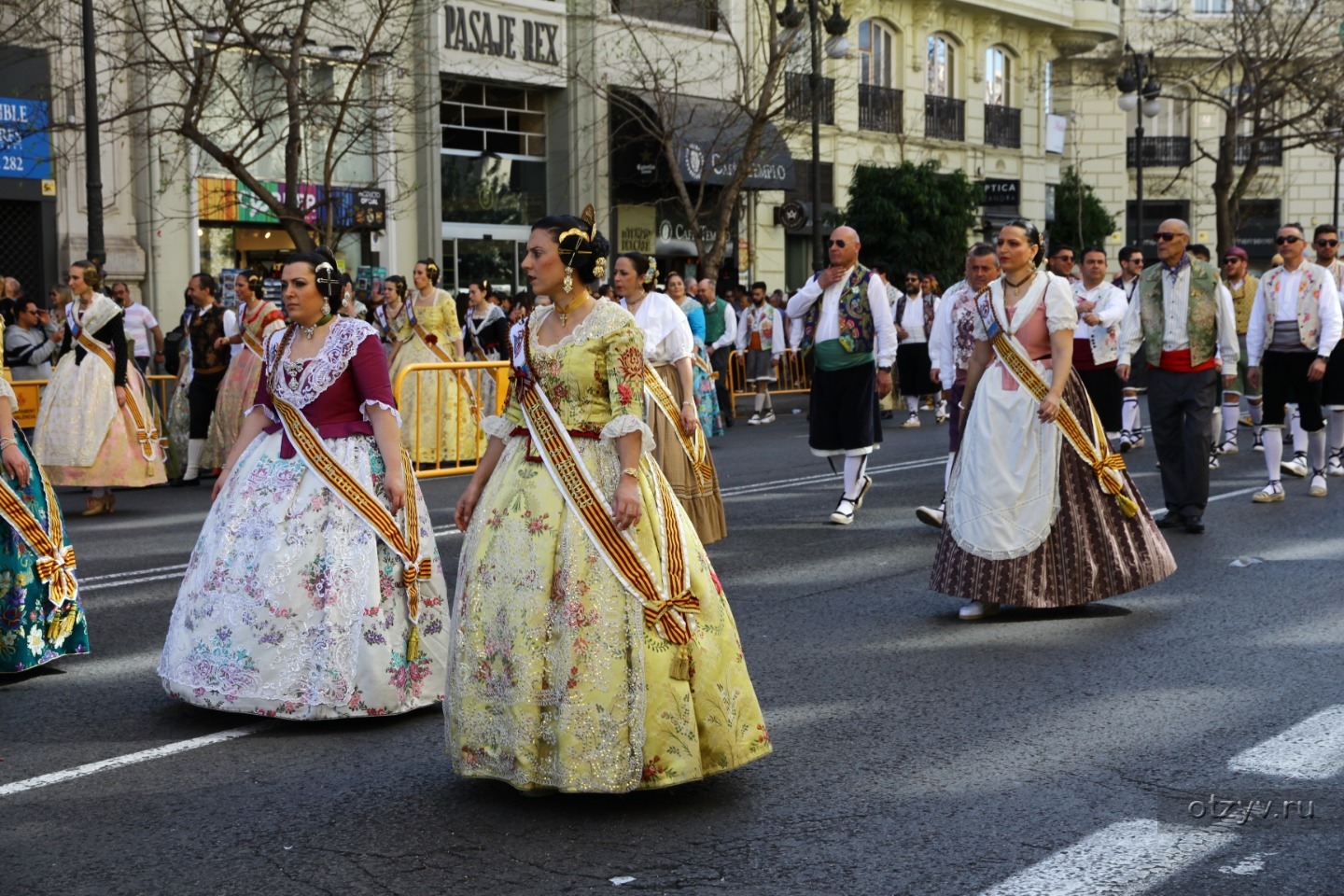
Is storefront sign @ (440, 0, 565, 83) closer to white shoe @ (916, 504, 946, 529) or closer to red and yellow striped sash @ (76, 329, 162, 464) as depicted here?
red and yellow striped sash @ (76, 329, 162, 464)

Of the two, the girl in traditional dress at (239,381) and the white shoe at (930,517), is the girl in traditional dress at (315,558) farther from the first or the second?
the girl in traditional dress at (239,381)

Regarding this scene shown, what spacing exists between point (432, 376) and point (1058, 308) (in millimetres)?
9048

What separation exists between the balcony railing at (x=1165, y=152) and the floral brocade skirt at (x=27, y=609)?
166 feet

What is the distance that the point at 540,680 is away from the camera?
524 cm

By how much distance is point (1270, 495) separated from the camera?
12977 mm

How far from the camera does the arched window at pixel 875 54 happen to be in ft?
125

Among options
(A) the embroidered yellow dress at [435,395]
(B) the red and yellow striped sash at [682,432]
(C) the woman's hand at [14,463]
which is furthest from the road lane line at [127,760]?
(A) the embroidered yellow dress at [435,395]

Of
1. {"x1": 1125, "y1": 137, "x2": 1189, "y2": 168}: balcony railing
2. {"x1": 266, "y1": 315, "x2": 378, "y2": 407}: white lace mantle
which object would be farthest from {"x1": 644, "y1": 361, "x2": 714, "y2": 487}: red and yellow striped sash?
{"x1": 1125, "y1": 137, "x2": 1189, "y2": 168}: balcony railing

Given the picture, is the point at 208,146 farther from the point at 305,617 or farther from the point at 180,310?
the point at 305,617

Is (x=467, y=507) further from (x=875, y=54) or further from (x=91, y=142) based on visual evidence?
(x=875, y=54)

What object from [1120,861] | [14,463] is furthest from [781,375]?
[1120,861]

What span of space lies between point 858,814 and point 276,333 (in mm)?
3126

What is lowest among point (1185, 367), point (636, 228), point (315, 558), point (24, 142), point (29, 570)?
point (29, 570)

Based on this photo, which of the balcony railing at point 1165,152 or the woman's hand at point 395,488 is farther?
the balcony railing at point 1165,152
